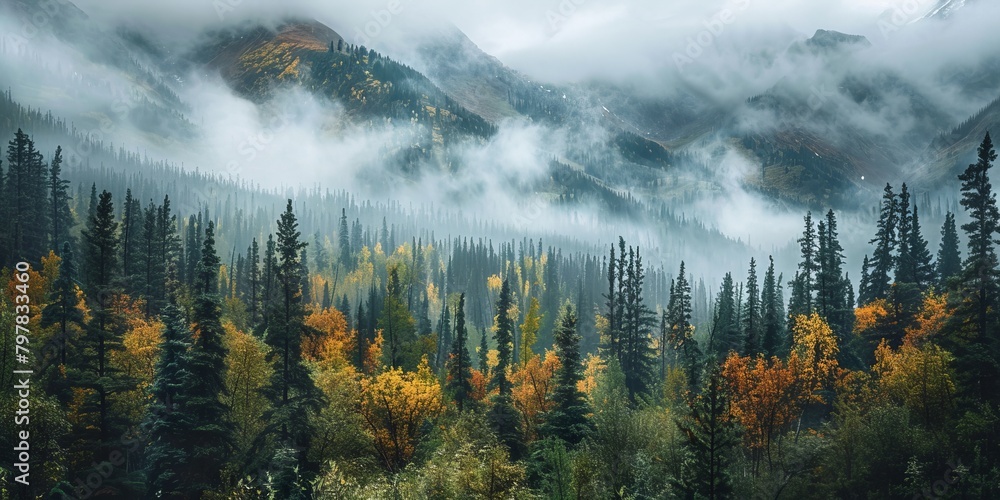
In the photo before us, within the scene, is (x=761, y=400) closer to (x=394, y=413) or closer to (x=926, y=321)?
(x=926, y=321)

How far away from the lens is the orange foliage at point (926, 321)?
2606 inches

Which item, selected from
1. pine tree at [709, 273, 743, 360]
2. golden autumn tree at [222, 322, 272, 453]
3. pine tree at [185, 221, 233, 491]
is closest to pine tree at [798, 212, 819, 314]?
pine tree at [709, 273, 743, 360]

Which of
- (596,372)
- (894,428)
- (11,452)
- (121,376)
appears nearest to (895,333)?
(894,428)

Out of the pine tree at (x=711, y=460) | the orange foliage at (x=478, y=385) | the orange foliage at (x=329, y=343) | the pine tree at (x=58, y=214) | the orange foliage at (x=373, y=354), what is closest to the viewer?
the pine tree at (x=711, y=460)

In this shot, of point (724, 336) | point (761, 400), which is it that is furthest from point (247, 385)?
point (724, 336)

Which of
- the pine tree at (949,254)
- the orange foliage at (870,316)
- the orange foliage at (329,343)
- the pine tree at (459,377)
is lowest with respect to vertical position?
the pine tree at (459,377)

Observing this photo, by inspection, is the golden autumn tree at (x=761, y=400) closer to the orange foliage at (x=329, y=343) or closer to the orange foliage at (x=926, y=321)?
the orange foliage at (x=926, y=321)

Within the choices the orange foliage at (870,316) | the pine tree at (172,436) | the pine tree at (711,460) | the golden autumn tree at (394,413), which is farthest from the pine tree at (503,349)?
the orange foliage at (870,316)

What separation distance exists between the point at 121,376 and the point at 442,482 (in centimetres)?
2484

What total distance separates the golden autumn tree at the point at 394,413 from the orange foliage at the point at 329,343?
12.1 m

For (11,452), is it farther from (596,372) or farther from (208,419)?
(596,372)

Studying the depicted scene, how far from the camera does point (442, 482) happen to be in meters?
41.2

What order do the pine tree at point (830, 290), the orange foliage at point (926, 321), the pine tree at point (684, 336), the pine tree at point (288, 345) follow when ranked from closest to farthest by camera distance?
1. the pine tree at point (288, 345)
2. the orange foliage at point (926, 321)
3. the pine tree at point (684, 336)
4. the pine tree at point (830, 290)

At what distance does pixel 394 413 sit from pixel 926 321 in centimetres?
5423
